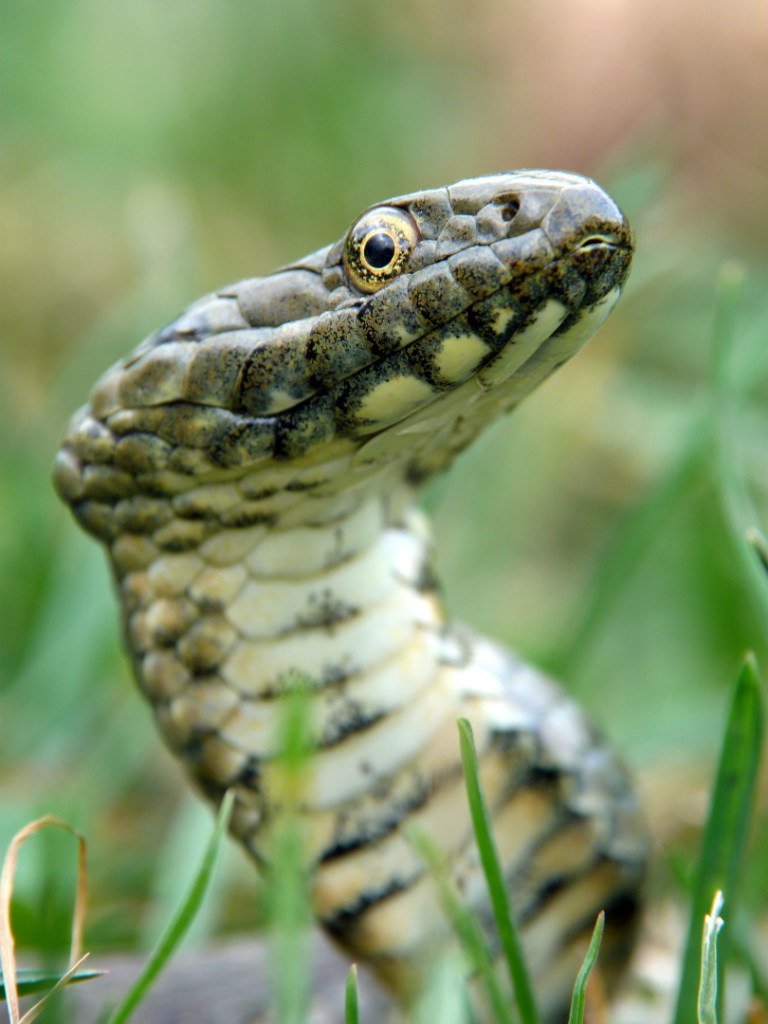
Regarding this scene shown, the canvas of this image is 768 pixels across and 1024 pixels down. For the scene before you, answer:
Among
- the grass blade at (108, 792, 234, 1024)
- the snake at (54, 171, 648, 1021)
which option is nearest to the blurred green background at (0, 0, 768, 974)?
the snake at (54, 171, 648, 1021)

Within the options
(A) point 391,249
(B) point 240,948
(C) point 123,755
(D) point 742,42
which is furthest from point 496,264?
(D) point 742,42

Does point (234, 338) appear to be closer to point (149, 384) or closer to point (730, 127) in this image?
point (149, 384)

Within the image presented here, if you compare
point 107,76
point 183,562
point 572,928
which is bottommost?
point 572,928

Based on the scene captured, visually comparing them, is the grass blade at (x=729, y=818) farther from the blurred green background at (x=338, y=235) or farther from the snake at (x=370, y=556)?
the blurred green background at (x=338, y=235)

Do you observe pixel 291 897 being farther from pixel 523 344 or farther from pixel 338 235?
pixel 338 235

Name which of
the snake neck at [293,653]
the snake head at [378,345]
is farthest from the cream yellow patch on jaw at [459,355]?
the snake neck at [293,653]

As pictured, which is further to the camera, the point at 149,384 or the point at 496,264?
the point at 149,384
